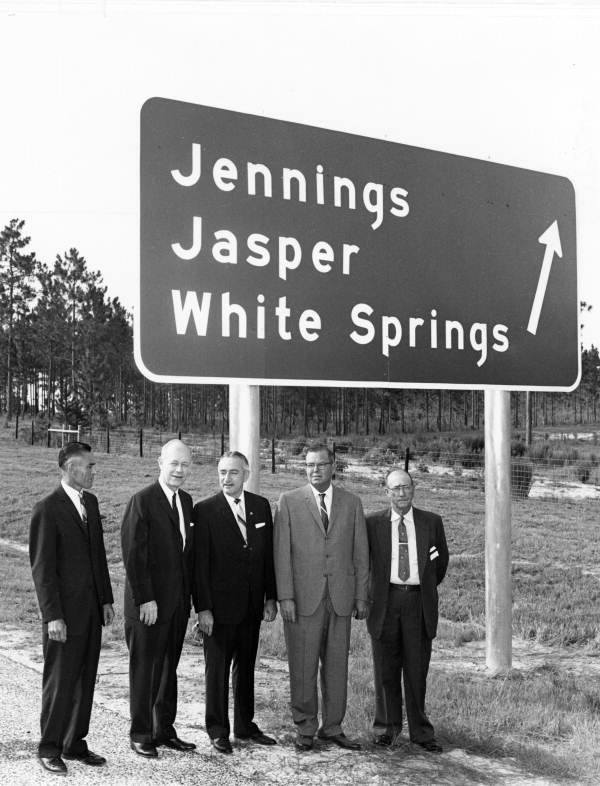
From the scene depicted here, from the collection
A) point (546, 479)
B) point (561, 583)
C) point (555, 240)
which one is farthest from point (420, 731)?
point (546, 479)

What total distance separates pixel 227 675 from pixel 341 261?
2.56m

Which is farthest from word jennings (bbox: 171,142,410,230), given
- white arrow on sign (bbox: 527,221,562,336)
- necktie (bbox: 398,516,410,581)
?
necktie (bbox: 398,516,410,581)

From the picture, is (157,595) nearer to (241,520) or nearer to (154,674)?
(154,674)

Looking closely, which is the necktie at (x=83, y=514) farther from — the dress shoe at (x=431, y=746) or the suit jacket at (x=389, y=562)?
the dress shoe at (x=431, y=746)

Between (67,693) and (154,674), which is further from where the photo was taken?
(154,674)

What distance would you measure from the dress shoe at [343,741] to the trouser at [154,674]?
2.71 ft

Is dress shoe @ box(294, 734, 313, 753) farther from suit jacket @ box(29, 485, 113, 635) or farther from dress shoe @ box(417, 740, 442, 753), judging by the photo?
suit jacket @ box(29, 485, 113, 635)

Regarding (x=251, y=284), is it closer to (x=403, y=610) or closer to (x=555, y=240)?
(x=403, y=610)

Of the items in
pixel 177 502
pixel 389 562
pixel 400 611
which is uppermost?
pixel 177 502

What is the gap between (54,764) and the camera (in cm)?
421

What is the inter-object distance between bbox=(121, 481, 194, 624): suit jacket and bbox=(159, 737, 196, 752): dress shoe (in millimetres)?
622

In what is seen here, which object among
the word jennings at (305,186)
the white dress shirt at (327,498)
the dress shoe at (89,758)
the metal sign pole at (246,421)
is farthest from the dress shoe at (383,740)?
the word jennings at (305,186)

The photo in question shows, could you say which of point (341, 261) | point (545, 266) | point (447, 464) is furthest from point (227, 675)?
point (447, 464)

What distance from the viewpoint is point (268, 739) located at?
183 inches
